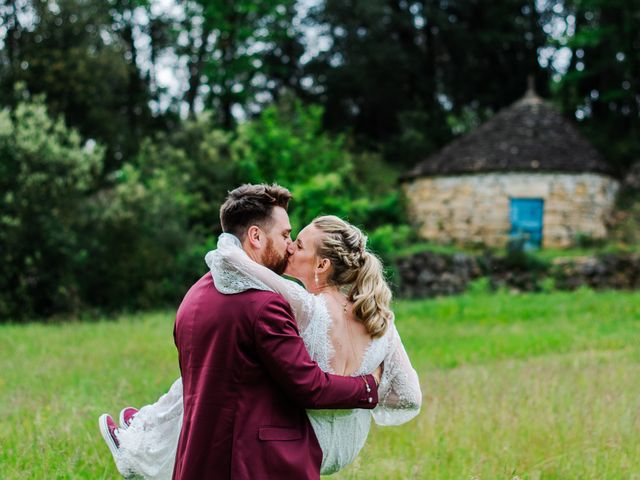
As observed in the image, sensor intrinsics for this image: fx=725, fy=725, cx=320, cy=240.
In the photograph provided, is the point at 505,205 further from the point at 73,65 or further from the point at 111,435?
the point at 111,435

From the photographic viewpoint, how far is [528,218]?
80.5ft

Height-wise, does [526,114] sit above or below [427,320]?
above

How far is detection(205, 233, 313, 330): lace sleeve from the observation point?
9.93 feet

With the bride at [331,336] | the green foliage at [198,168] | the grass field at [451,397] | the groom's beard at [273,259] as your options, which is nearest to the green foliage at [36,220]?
the grass field at [451,397]

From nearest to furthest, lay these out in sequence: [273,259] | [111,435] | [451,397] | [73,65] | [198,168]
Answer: [273,259] < [111,435] < [451,397] < [198,168] < [73,65]

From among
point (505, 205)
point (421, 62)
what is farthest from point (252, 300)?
point (421, 62)

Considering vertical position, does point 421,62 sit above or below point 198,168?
above

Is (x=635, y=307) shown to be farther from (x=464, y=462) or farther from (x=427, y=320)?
(x=464, y=462)

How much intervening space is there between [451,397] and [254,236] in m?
4.50

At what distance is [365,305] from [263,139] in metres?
19.4

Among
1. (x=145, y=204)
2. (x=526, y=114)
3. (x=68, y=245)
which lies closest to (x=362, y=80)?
(x=526, y=114)

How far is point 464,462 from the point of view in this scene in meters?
5.18

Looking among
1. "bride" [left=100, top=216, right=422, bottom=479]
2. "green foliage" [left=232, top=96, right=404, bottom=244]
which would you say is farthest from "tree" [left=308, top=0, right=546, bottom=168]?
"bride" [left=100, top=216, right=422, bottom=479]

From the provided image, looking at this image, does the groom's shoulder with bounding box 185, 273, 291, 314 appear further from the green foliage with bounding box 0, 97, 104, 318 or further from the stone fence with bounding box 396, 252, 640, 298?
the stone fence with bounding box 396, 252, 640, 298
